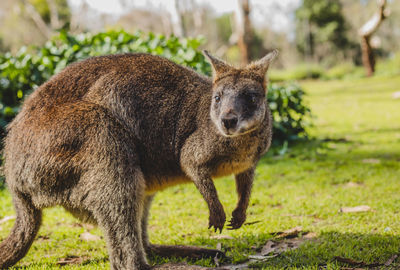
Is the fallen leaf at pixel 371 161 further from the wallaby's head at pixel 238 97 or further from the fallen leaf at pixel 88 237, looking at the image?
the fallen leaf at pixel 88 237

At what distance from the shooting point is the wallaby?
8.52 ft

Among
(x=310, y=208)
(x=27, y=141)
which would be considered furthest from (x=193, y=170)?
(x=310, y=208)

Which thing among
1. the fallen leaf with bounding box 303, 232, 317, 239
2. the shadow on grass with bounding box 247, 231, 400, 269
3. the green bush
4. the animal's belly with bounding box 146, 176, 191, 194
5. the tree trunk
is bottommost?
the fallen leaf with bounding box 303, 232, 317, 239

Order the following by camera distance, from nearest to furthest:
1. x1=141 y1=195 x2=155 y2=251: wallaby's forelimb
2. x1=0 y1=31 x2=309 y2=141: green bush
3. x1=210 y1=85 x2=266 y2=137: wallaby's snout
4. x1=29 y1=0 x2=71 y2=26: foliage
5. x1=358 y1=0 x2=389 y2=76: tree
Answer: x1=210 y1=85 x2=266 y2=137: wallaby's snout
x1=141 y1=195 x2=155 y2=251: wallaby's forelimb
x1=0 y1=31 x2=309 y2=141: green bush
x1=358 y1=0 x2=389 y2=76: tree
x1=29 y1=0 x2=71 y2=26: foliage

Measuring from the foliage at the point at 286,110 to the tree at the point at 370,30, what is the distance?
1134 cm

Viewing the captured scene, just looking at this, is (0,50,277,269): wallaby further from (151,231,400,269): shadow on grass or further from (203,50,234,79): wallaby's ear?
(151,231,400,269): shadow on grass

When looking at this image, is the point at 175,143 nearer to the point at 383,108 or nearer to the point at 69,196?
the point at 69,196

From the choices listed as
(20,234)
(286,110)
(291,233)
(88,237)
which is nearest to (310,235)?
(291,233)

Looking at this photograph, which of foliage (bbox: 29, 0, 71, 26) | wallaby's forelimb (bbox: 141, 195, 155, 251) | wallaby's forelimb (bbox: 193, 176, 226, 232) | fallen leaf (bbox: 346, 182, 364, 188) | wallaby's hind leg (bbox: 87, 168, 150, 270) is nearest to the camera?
wallaby's hind leg (bbox: 87, 168, 150, 270)

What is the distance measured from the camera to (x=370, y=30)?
1800cm

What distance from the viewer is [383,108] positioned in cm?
1070

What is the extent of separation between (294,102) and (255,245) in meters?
4.32

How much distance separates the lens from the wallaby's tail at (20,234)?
2807mm

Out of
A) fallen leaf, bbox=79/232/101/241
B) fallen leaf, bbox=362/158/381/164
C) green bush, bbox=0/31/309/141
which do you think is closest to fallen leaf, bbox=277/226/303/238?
fallen leaf, bbox=79/232/101/241
